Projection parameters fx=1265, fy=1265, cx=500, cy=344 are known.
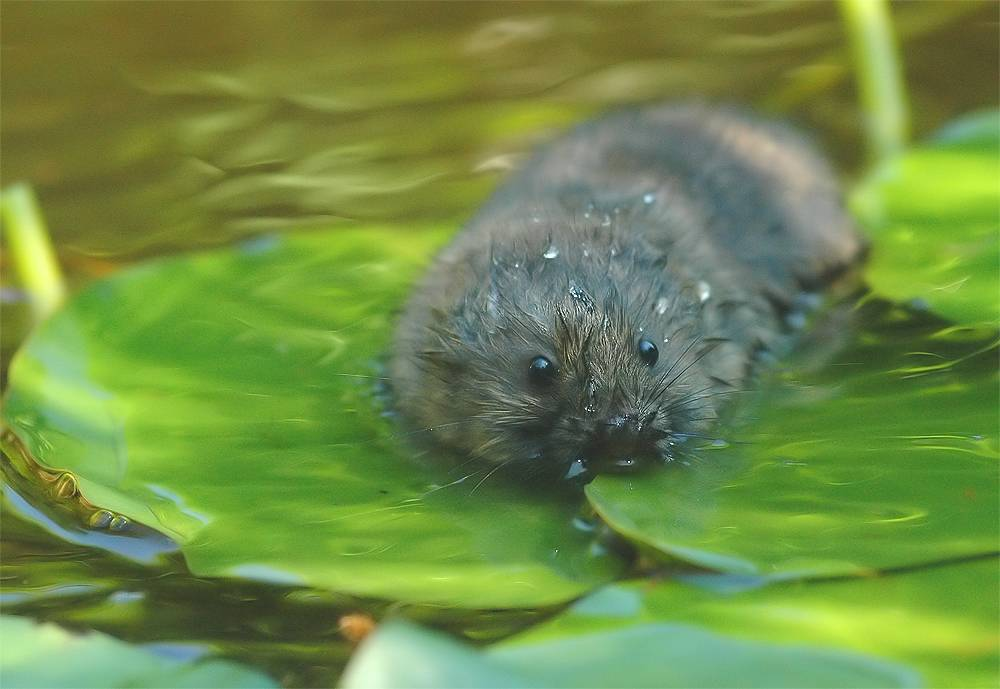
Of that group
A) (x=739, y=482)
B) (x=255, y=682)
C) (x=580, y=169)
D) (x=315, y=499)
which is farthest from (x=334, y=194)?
(x=255, y=682)

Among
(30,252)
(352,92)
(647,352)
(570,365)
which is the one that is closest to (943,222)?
(647,352)

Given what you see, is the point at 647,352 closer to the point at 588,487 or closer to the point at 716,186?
the point at 588,487

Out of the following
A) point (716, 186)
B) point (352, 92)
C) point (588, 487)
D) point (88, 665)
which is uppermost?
point (352, 92)

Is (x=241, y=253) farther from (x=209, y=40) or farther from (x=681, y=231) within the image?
(x=209, y=40)

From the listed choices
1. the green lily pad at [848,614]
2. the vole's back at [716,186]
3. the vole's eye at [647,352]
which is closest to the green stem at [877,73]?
the vole's back at [716,186]

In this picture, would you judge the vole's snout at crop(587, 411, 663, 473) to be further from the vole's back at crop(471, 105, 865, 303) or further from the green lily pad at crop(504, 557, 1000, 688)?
the vole's back at crop(471, 105, 865, 303)

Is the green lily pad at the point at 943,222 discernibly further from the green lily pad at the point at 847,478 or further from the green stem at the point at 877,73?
the green stem at the point at 877,73

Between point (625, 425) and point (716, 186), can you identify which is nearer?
point (625, 425)
